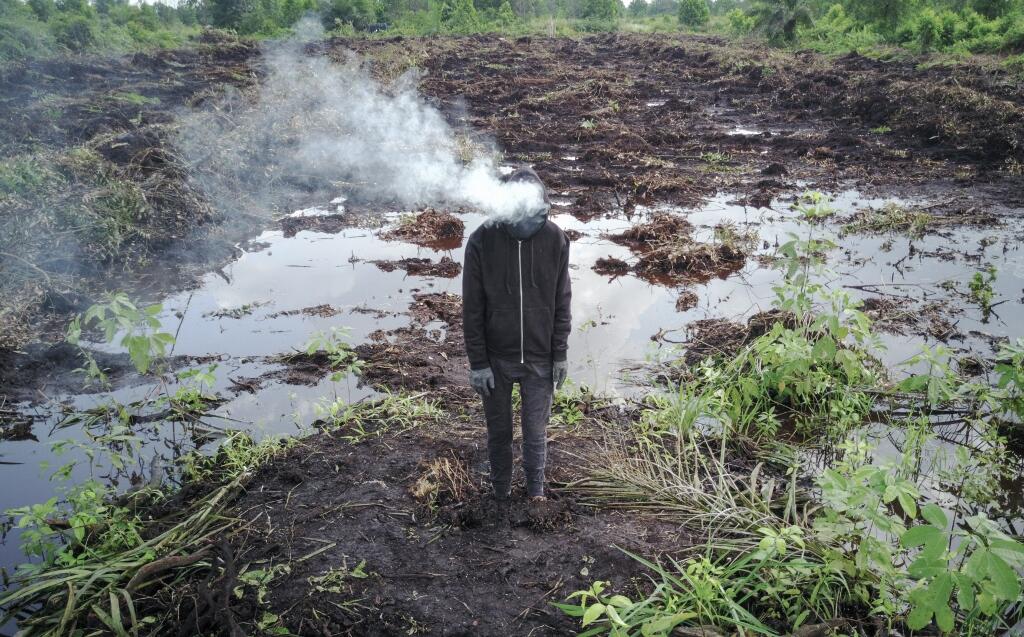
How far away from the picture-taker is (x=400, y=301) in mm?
6441

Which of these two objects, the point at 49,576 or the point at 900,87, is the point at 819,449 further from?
the point at 900,87

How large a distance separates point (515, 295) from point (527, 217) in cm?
41

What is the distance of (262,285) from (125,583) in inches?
169

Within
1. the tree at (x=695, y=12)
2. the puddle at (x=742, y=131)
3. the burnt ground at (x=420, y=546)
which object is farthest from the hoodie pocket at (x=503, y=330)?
the tree at (x=695, y=12)

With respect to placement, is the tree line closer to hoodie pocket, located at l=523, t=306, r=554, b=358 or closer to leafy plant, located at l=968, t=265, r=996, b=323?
leafy plant, located at l=968, t=265, r=996, b=323

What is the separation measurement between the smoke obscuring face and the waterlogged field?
118mm

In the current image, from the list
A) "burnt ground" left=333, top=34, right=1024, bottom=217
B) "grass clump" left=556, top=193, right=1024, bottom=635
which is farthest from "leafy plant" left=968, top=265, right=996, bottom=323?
"burnt ground" left=333, top=34, right=1024, bottom=217

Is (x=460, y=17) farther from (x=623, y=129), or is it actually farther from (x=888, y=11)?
(x=623, y=129)

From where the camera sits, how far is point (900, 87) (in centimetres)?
1307

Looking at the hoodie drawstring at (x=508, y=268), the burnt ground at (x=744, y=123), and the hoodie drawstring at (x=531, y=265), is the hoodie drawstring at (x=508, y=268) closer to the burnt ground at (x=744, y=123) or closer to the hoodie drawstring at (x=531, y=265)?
the hoodie drawstring at (x=531, y=265)

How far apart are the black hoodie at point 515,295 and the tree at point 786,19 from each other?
24632 mm

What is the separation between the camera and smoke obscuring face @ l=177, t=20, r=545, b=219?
958cm

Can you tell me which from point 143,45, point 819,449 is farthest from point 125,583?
point 143,45

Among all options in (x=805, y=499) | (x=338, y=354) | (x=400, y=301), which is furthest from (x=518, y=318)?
(x=400, y=301)
